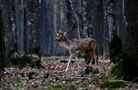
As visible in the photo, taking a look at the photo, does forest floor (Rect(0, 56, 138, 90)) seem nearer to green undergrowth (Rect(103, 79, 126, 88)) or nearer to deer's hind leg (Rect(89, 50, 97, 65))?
green undergrowth (Rect(103, 79, 126, 88))

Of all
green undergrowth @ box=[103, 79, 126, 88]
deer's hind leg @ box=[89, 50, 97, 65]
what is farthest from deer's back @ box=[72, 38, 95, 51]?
green undergrowth @ box=[103, 79, 126, 88]

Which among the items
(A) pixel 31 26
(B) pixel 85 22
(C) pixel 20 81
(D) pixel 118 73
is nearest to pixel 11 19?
(B) pixel 85 22

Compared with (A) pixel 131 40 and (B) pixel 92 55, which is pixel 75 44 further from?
(A) pixel 131 40

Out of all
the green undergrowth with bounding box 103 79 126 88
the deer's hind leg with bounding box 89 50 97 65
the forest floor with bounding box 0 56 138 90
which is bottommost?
the deer's hind leg with bounding box 89 50 97 65

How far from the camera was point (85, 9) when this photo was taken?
27.3 meters

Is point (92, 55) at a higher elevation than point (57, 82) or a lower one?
lower

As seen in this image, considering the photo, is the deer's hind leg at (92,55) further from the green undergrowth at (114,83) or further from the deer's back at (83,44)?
the green undergrowth at (114,83)

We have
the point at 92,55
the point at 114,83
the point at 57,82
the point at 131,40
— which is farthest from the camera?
the point at 92,55

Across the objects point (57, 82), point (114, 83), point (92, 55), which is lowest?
point (92, 55)

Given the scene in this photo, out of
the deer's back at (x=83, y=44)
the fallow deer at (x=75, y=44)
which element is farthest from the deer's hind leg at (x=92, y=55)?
the deer's back at (x=83, y=44)

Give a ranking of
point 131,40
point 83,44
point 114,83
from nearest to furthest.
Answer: point 114,83, point 131,40, point 83,44

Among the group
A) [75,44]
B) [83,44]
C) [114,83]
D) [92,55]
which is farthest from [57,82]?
[92,55]

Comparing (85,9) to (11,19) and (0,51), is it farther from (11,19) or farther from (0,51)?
(0,51)

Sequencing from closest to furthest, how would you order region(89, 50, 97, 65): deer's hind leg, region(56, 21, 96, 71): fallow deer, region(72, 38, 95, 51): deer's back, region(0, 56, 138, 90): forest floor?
region(0, 56, 138, 90): forest floor < region(56, 21, 96, 71): fallow deer < region(72, 38, 95, 51): deer's back < region(89, 50, 97, 65): deer's hind leg
